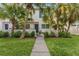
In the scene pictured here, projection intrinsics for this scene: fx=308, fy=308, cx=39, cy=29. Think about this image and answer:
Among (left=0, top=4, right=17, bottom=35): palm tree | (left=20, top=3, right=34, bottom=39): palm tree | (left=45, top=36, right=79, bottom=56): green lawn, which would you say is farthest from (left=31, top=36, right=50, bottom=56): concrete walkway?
(left=0, top=4, right=17, bottom=35): palm tree

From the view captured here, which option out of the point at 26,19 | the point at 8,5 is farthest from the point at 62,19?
the point at 8,5

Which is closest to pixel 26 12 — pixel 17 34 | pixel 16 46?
pixel 17 34

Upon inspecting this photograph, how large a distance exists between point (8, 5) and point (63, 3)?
121 centimetres

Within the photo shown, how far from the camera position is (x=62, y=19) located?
6.84 meters

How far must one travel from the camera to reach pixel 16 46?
22.2 feet

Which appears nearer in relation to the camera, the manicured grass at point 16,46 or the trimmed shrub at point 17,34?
the manicured grass at point 16,46

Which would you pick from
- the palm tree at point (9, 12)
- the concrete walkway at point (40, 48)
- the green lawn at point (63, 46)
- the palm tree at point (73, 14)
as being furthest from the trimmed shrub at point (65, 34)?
the palm tree at point (9, 12)

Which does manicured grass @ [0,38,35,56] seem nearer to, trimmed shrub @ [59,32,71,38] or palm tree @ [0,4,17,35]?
palm tree @ [0,4,17,35]

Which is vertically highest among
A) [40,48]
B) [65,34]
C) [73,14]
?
[73,14]

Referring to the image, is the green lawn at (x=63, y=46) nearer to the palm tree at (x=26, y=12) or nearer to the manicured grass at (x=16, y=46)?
the manicured grass at (x=16, y=46)

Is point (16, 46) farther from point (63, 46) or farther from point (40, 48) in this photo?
point (63, 46)

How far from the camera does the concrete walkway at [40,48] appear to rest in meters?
6.60

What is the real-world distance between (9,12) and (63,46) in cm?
141

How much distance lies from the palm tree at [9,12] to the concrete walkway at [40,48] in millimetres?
631
